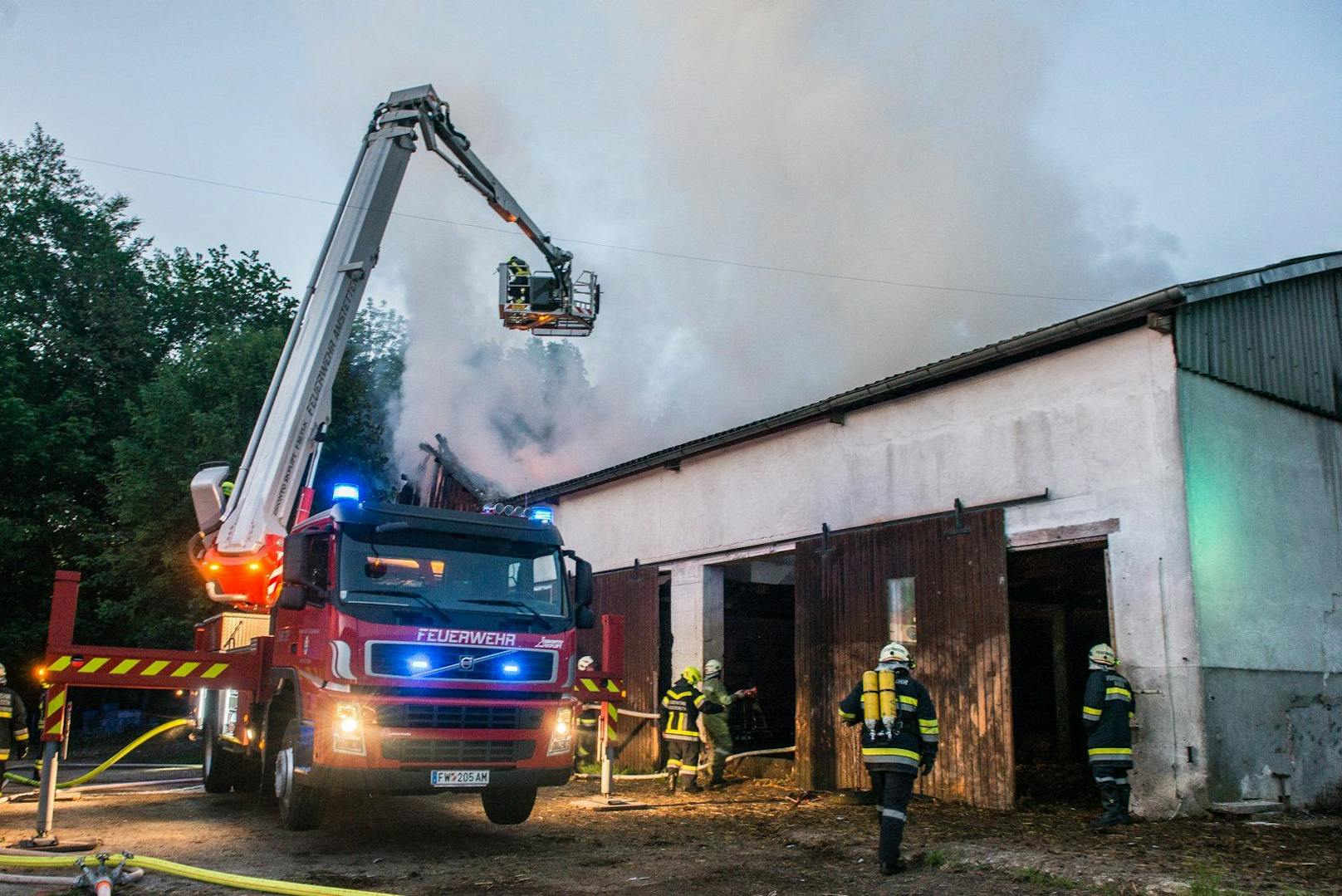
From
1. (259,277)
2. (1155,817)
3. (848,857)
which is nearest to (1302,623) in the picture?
(1155,817)

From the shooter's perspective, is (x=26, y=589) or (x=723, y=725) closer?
(x=723, y=725)

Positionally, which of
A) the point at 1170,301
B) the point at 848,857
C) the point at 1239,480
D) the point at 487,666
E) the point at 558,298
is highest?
the point at 558,298

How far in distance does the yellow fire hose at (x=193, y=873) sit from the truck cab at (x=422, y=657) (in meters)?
1.17

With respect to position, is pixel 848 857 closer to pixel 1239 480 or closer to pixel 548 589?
pixel 548 589

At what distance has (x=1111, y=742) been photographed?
8641mm

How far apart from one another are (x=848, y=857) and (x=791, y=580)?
911 cm

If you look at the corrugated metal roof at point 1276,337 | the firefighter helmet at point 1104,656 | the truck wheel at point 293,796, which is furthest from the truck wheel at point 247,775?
the corrugated metal roof at point 1276,337

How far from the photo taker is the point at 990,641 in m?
10.3

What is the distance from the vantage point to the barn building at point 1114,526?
9.11 meters

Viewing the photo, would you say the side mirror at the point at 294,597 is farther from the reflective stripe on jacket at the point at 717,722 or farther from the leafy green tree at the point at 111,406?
the leafy green tree at the point at 111,406

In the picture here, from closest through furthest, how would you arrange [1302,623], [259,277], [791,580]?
[1302,623], [791,580], [259,277]

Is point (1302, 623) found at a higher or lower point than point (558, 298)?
lower

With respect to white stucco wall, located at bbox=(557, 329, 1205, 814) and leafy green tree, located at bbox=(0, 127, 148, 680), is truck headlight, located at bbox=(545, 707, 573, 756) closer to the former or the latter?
white stucco wall, located at bbox=(557, 329, 1205, 814)

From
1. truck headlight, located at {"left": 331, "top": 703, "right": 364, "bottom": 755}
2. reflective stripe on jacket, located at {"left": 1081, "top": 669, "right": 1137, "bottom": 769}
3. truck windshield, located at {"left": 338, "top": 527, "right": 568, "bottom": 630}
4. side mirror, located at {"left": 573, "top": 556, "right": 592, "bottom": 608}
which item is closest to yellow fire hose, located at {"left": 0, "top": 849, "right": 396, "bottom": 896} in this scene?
truck headlight, located at {"left": 331, "top": 703, "right": 364, "bottom": 755}
